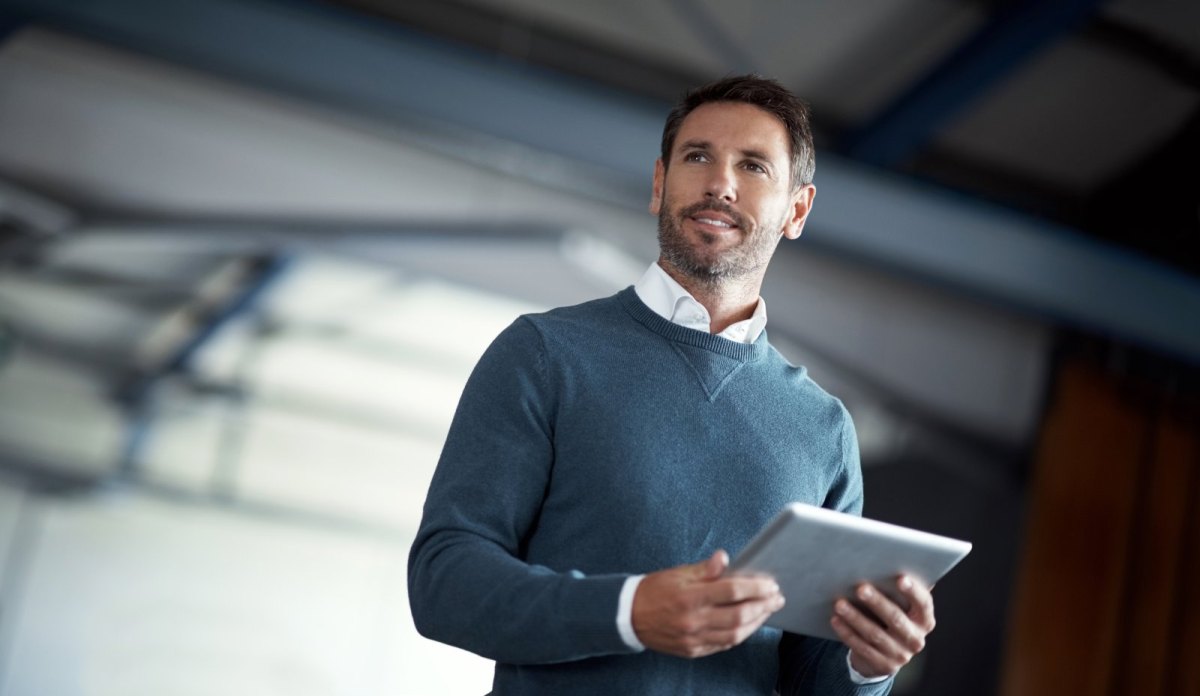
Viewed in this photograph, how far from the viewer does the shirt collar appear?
5.28 ft

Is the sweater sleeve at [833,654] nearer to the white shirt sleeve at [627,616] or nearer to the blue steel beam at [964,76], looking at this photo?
the white shirt sleeve at [627,616]

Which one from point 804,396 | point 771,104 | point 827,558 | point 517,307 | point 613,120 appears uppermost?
point 613,120

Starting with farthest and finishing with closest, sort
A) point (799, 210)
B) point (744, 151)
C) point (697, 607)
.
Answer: point (799, 210), point (744, 151), point (697, 607)

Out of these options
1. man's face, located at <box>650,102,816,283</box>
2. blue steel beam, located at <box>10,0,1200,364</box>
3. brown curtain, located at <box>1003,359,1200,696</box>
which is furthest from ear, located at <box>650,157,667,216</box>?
brown curtain, located at <box>1003,359,1200,696</box>

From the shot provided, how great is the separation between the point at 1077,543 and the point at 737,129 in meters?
4.98

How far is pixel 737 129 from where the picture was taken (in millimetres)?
1693

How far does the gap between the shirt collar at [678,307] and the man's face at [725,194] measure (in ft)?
0.10

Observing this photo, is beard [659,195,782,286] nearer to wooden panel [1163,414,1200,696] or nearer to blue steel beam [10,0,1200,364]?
blue steel beam [10,0,1200,364]

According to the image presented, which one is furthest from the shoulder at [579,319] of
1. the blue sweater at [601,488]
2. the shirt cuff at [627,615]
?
the shirt cuff at [627,615]

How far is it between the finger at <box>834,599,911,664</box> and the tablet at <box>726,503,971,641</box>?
16mm

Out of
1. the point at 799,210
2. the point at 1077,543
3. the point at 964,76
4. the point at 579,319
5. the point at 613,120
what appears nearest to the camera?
the point at 579,319

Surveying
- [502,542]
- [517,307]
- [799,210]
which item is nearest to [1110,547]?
[517,307]

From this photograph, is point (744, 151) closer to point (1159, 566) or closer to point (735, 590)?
point (735, 590)

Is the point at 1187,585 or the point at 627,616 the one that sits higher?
the point at 1187,585
